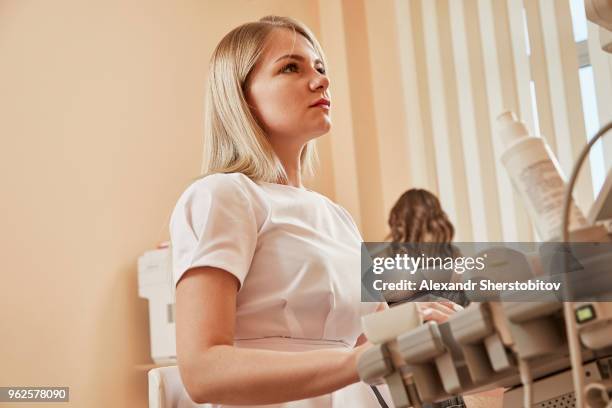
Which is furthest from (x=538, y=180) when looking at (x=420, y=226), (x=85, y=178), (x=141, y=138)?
(x=420, y=226)

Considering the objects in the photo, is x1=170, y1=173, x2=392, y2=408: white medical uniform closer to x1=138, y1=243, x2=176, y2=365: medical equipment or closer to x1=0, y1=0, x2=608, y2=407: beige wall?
x1=138, y1=243, x2=176, y2=365: medical equipment

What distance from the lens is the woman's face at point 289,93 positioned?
4.80 feet

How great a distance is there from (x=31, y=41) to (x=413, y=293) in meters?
2.37

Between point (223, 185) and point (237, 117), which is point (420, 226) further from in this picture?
point (223, 185)

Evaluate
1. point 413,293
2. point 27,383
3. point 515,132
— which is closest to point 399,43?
point 27,383

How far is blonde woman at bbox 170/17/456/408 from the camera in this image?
39.6 inches

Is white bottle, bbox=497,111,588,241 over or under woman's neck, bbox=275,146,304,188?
under

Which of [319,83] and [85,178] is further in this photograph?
[85,178]

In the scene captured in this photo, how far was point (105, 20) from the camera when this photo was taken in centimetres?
359

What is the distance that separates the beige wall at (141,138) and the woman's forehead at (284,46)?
1.94m

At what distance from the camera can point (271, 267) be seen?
1223 millimetres

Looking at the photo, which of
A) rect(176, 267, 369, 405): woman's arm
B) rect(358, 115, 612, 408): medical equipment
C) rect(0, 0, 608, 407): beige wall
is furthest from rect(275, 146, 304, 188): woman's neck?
rect(0, 0, 608, 407): beige wall

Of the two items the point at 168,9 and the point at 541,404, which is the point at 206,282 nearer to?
the point at 541,404

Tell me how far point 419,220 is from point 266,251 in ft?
8.97
